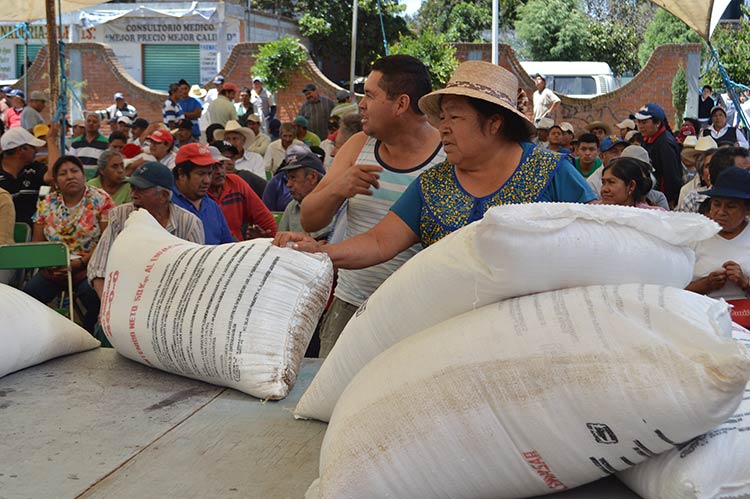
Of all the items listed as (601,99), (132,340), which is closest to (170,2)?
(601,99)

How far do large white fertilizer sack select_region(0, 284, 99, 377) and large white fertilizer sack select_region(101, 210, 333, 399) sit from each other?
0.27m

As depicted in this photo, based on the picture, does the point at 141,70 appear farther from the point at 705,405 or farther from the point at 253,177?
the point at 705,405

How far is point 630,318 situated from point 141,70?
2751cm

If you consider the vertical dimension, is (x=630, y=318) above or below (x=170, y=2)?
below

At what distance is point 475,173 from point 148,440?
1285 millimetres

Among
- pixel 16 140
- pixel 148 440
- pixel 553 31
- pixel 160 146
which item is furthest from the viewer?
pixel 553 31

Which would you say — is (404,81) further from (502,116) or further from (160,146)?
(160,146)

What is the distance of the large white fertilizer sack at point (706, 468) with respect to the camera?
1567 mm

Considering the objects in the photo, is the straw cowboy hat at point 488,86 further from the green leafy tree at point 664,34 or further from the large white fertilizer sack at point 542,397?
the green leafy tree at point 664,34

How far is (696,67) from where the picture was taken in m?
21.0

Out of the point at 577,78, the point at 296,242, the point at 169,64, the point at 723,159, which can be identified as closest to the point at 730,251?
the point at 723,159

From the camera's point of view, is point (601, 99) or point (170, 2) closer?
point (601, 99)

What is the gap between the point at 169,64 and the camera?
2720cm

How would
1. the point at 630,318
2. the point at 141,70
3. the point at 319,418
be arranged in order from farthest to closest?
the point at 141,70 → the point at 319,418 → the point at 630,318
